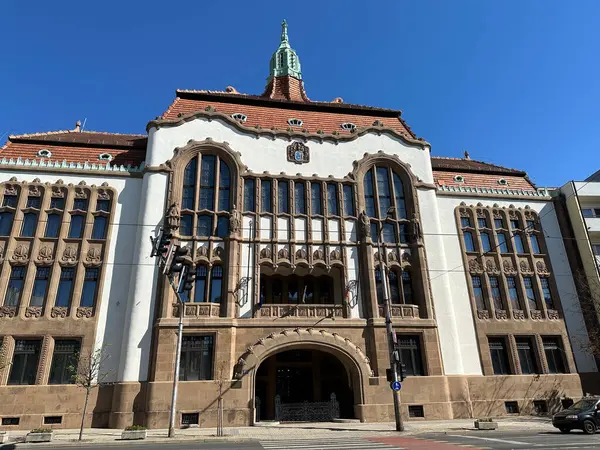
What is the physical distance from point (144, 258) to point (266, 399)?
37.9 ft

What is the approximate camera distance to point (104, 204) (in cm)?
2662

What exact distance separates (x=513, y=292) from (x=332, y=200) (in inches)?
561

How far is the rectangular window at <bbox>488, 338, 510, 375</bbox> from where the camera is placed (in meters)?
26.6

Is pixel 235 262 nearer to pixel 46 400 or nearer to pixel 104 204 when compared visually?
pixel 104 204

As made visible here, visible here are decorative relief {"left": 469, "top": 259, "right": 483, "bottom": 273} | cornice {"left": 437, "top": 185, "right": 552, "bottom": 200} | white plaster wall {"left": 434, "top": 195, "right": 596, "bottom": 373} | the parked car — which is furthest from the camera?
cornice {"left": 437, "top": 185, "right": 552, "bottom": 200}


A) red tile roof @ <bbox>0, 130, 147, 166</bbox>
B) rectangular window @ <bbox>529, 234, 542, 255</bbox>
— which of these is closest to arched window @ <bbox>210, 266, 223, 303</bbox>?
red tile roof @ <bbox>0, 130, 147, 166</bbox>

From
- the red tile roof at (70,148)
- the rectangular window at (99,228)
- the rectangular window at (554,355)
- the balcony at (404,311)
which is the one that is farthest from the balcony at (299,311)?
the rectangular window at (554,355)

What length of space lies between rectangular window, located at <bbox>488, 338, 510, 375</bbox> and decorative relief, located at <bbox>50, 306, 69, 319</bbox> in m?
26.2

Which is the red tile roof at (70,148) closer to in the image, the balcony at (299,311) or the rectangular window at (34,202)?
the rectangular window at (34,202)

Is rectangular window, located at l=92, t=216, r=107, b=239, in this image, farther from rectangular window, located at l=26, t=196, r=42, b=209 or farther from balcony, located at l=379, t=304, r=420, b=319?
balcony, located at l=379, t=304, r=420, b=319

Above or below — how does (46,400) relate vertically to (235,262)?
below

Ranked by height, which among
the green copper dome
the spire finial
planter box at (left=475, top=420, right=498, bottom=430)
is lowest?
planter box at (left=475, top=420, right=498, bottom=430)

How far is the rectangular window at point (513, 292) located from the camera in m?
28.4

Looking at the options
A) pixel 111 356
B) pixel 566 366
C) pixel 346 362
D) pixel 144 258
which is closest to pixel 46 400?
pixel 111 356
